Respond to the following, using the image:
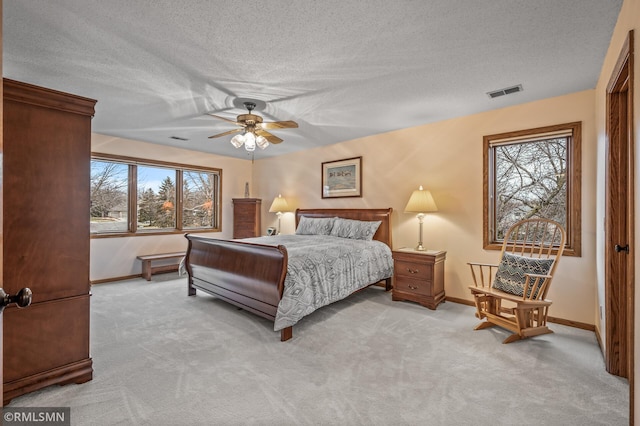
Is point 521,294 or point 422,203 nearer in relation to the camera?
point 521,294

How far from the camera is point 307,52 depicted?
94.4 inches

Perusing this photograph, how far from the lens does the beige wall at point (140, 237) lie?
488 cm

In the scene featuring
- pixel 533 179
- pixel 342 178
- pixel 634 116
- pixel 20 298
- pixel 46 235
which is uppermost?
pixel 342 178

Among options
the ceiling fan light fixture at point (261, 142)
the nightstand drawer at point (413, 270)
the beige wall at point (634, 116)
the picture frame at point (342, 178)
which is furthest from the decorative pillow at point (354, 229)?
the beige wall at point (634, 116)

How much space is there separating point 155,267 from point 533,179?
5.91m

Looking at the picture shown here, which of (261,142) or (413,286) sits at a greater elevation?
(261,142)

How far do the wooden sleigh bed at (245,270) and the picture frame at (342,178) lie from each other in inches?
28.7

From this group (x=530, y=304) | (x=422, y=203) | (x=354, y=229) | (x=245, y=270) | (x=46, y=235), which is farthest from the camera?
(x=354, y=229)

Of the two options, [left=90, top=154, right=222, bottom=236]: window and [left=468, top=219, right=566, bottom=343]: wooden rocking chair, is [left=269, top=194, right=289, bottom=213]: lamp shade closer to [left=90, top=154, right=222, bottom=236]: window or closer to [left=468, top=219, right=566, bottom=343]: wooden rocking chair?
[left=90, top=154, right=222, bottom=236]: window

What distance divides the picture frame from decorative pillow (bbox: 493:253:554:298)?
2.53 m

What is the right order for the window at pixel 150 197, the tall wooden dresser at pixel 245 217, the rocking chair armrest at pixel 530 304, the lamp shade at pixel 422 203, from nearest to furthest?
the rocking chair armrest at pixel 530 304 → the lamp shade at pixel 422 203 → the window at pixel 150 197 → the tall wooden dresser at pixel 245 217

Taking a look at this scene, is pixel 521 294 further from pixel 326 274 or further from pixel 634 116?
pixel 326 274

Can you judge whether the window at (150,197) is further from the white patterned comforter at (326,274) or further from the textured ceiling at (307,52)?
the white patterned comforter at (326,274)

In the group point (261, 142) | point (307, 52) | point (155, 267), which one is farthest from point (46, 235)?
point (155, 267)
